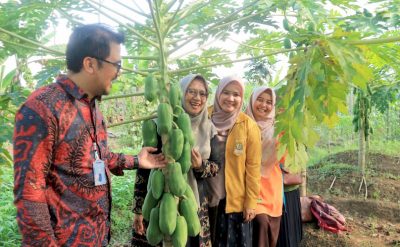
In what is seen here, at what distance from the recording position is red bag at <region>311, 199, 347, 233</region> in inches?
159

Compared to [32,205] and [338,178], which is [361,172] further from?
[32,205]

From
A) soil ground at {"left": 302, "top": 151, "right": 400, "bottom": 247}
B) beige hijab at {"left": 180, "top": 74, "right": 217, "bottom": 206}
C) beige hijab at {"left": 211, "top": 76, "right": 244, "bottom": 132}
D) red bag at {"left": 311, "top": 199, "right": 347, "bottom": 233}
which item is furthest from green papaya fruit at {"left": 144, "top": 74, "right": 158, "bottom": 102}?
red bag at {"left": 311, "top": 199, "right": 347, "bottom": 233}

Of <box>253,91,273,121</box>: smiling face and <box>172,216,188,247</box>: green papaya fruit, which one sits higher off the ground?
<box>253,91,273,121</box>: smiling face

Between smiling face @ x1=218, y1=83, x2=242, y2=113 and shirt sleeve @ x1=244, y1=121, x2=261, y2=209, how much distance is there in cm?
16

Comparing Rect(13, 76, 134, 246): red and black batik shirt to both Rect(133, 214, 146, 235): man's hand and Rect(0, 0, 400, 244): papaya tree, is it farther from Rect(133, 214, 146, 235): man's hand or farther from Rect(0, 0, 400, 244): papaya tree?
Rect(133, 214, 146, 235): man's hand

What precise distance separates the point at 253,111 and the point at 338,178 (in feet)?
13.5

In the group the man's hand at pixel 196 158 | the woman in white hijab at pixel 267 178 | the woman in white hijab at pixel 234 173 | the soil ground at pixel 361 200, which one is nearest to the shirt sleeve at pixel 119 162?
the man's hand at pixel 196 158

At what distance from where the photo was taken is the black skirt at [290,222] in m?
3.02

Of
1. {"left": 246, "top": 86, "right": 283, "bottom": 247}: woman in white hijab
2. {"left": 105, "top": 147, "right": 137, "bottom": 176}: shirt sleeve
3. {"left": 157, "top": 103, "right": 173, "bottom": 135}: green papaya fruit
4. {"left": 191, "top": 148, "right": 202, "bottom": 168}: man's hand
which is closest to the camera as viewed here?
{"left": 157, "top": 103, "right": 173, "bottom": 135}: green papaya fruit

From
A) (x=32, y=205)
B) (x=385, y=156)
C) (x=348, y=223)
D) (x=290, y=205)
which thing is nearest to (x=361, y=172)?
(x=348, y=223)

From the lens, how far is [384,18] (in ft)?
6.17

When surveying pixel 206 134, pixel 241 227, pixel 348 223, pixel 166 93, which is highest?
pixel 166 93

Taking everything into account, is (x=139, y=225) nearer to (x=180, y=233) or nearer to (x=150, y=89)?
(x=180, y=233)

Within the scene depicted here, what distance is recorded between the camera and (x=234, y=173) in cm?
252
